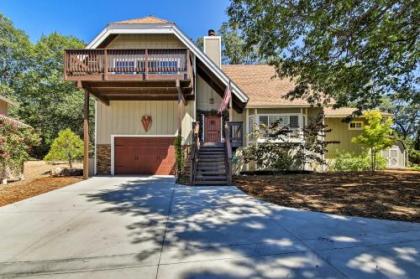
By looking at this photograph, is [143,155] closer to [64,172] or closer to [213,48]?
[64,172]

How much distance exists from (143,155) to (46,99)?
18.2m

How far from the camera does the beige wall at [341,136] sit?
53.9ft

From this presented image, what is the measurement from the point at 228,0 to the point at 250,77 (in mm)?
8928

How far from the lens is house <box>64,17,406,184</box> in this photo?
11094 mm

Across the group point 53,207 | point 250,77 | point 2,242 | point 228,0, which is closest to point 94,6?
point 250,77

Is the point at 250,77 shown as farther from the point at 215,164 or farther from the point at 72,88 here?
the point at 72,88

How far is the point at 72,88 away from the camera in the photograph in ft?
90.7

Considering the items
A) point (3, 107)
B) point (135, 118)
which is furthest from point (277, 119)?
point (3, 107)

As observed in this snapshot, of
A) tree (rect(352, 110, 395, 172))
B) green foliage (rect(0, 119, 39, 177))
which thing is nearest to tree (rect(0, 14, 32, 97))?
green foliage (rect(0, 119, 39, 177))

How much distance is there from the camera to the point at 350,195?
754 cm

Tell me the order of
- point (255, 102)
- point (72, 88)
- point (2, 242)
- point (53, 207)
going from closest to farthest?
point (2, 242)
point (53, 207)
point (255, 102)
point (72, 88)

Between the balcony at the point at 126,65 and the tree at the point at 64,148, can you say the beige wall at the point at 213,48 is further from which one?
the tree at the point at 64,148

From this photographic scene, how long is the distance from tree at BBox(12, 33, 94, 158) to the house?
14.5 meters

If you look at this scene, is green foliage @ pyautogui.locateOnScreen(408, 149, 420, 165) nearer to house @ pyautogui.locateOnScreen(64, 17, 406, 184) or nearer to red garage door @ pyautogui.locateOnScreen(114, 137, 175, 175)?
house @ pyautogui.locateOnScreen(64, 17, 406, 184)
